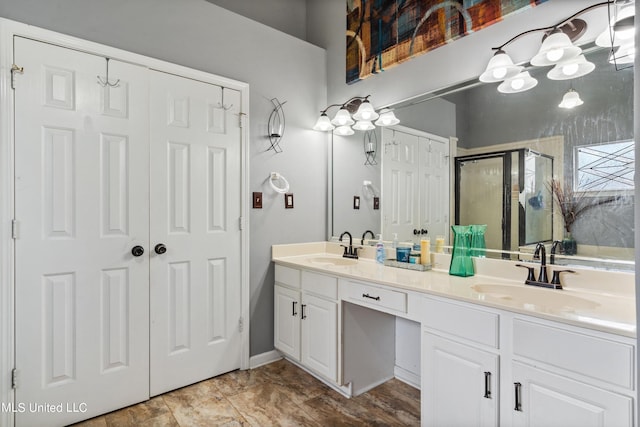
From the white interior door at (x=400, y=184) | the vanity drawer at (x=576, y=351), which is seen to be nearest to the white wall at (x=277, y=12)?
the white interior door at (x=400, y=184)

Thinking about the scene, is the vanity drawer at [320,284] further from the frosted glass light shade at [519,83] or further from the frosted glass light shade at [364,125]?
the frosted glass light shade at [519,83]

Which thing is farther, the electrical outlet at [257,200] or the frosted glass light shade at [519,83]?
the electrical outlet at [257,200]

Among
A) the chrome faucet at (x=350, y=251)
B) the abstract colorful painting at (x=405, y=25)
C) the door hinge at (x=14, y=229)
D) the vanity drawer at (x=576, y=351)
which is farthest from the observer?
the chrome faucet at (x=350, y=251)

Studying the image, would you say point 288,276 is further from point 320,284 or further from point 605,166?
point 605,166

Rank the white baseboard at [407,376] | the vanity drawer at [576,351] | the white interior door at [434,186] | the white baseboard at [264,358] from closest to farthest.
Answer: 1. the vanity drawer at [576,351]
2. the white interior door at [434,186]
3. the white baseboard at [407,376]
4. the white baseboard at [264,358]

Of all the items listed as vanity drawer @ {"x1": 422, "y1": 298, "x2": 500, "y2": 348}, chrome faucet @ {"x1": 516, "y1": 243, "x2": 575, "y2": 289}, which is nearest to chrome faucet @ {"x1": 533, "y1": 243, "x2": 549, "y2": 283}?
chrome faucet @ {"x1": 516, "y1": 243, "x2": 575, "y2": 289}

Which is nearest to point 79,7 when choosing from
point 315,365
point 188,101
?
point 188,101

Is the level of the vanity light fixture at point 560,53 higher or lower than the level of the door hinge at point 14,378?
higher

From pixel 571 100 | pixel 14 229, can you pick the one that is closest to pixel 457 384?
pixel 571 100

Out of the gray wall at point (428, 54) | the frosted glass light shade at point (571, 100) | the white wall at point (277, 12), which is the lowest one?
the frosted glass light shade at point (571, 100)

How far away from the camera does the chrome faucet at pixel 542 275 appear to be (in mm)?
1600

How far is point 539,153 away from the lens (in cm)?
172

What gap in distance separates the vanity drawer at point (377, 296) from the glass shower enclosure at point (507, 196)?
63 centimetres

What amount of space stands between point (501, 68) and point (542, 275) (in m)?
1.04
